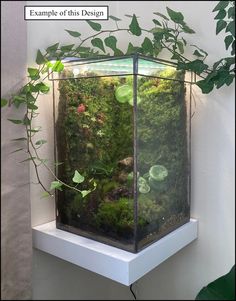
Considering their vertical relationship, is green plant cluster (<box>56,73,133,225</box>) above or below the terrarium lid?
below

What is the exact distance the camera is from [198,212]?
3.64ft

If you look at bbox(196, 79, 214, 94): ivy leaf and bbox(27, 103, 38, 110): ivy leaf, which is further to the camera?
bbox(196, 79, 214, 94): ivy leaf

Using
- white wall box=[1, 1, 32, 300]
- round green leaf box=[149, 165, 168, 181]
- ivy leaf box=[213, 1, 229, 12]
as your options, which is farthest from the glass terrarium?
ivy leaf box=[213, 1, 229, 12]

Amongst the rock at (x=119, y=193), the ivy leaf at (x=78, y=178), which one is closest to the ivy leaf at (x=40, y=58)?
the ivy leaf at (x=78, y=178)

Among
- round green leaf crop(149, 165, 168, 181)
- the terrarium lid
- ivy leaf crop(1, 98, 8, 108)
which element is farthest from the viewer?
round green leaf crop(149, 165, 168, 181)

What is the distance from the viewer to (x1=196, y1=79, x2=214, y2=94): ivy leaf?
2.94 feet

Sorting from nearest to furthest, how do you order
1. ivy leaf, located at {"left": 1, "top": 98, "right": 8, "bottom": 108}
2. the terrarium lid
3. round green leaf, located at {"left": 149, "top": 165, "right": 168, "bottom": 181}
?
ivy leaf, located at {"left": 1, "top": 98, "right": 8, "bottom": 108}, the terrarium lid, round green leaf, located at {"left": 149, "top": 165, "right": 168, "bottom": 181}

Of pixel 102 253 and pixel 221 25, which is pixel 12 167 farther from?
pixel 221 25

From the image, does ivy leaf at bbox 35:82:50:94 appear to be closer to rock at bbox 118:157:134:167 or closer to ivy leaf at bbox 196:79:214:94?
rock at bbox 118:157:134:167

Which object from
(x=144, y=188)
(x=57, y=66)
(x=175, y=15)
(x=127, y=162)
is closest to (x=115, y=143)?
(x=127, y=162)

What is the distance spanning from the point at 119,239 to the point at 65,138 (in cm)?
36

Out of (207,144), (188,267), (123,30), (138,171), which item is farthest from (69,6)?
(188,267)

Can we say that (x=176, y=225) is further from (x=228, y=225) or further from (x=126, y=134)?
(x=126, y=134)

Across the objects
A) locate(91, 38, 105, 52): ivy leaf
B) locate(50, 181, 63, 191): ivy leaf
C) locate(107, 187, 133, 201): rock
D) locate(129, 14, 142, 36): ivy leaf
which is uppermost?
locate(129, 14, 142, 36): ivy leaf
